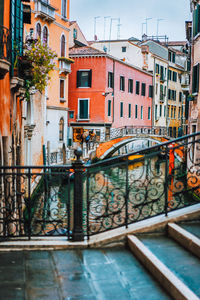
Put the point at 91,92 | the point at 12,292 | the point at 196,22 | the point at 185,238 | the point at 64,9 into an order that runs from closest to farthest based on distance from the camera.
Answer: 1. the point at 12,292
2. the point at 185,238
3. the point at 196,22
4. the point at 64,9
5. the point at 91,92

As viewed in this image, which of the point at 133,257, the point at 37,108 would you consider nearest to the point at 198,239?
the point at 133,257

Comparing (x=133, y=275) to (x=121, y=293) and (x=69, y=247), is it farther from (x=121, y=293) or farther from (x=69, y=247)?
(x=69, y=247)

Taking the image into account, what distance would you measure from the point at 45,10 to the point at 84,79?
9.94 metres

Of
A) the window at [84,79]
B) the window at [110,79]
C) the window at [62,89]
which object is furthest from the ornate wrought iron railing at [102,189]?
Result: the window at [110,79]

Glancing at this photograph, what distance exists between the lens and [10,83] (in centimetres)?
884

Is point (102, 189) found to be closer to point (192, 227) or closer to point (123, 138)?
point (192, 227)

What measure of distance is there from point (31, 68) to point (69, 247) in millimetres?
5346

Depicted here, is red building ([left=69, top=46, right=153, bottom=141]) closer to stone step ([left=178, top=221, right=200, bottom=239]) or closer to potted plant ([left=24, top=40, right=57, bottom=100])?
potted plant ([left=24, top=40, right=57, bottom=100])

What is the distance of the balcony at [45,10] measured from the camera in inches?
917

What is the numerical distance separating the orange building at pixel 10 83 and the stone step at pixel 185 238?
3.46 m

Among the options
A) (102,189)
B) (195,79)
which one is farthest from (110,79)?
(102,189)

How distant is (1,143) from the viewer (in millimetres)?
7945

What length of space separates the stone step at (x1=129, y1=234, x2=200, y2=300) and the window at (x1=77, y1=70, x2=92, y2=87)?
29.1 meters

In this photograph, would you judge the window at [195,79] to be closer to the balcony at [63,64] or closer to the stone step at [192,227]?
the stone step at [192,227]
